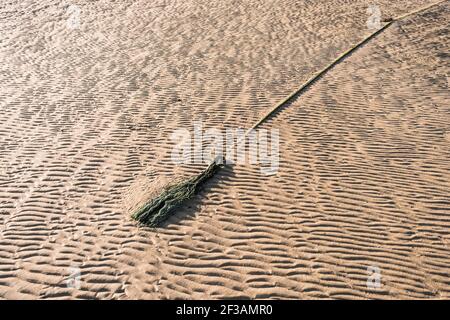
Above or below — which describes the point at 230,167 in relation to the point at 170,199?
above

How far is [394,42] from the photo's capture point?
1412 centimetres

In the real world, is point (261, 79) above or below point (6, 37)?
below

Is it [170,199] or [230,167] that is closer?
[170,199]

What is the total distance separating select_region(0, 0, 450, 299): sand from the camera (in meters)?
6.12

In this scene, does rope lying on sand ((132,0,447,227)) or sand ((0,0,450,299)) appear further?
rope lying on sand ((132,0,447,227))

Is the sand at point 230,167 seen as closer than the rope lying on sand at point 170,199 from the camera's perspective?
Yes

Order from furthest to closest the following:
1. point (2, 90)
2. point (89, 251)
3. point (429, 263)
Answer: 1. point (2, 90)
2. point (89, 251)
3. point (429, 263)

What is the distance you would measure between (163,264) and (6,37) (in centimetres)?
1356

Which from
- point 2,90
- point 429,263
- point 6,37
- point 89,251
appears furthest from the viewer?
point 6,37

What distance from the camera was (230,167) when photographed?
841 cm

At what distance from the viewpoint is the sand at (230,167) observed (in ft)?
20.1
